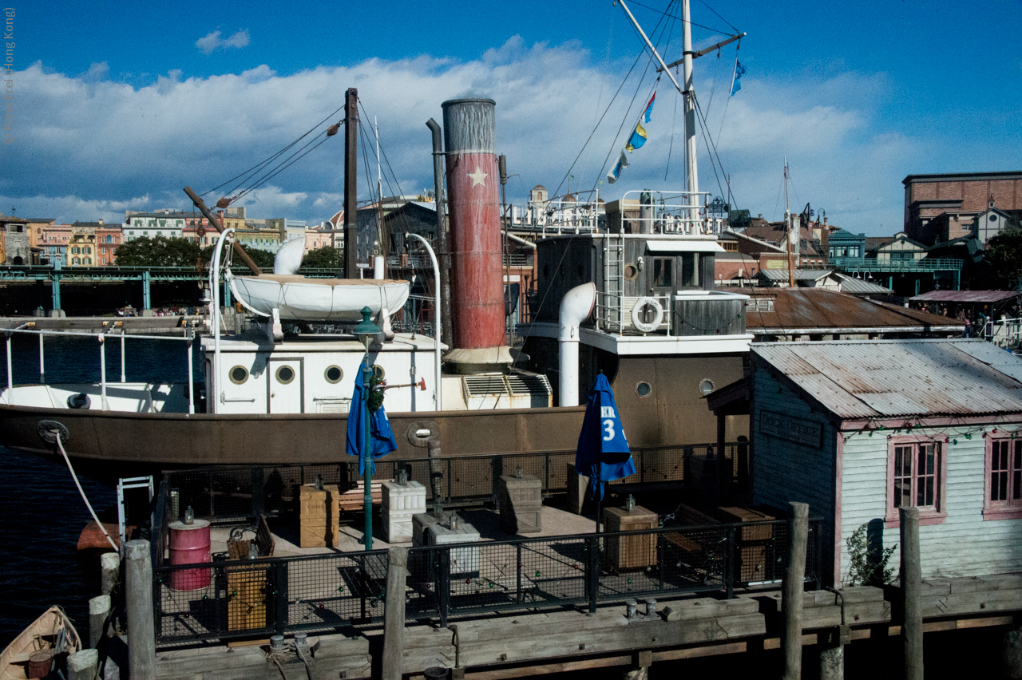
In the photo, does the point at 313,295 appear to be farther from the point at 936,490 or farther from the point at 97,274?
the point at 97,274

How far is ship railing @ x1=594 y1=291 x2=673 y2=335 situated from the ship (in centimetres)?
5

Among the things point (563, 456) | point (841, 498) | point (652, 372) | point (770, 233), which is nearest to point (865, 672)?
point (841, 498)

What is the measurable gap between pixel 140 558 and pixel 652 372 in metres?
12.8

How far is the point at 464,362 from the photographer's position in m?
19.7

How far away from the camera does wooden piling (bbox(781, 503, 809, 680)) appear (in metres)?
9.40

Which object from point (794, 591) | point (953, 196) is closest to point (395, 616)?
point (794, 591)

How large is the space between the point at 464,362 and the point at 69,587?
9810mm

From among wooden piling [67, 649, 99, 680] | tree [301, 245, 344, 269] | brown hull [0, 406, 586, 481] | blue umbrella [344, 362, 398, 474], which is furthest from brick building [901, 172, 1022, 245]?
wooden piling [67, 649, 99, 680]

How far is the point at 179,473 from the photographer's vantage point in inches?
514

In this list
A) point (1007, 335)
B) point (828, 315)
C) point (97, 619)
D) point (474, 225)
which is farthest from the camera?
point (1007, 335)

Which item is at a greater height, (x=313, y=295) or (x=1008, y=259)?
(x=1008, y=259)

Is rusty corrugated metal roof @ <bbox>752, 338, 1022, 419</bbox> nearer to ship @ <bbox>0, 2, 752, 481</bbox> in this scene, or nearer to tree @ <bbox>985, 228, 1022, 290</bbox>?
ship @ <bbox>0, 2, 752, 481</bbox>

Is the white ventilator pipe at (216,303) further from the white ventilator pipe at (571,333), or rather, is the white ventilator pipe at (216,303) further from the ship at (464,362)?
the white ventilator pipe at (571,333)

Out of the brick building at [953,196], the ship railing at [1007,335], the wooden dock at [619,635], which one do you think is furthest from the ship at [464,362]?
the brick building at [953,196]
